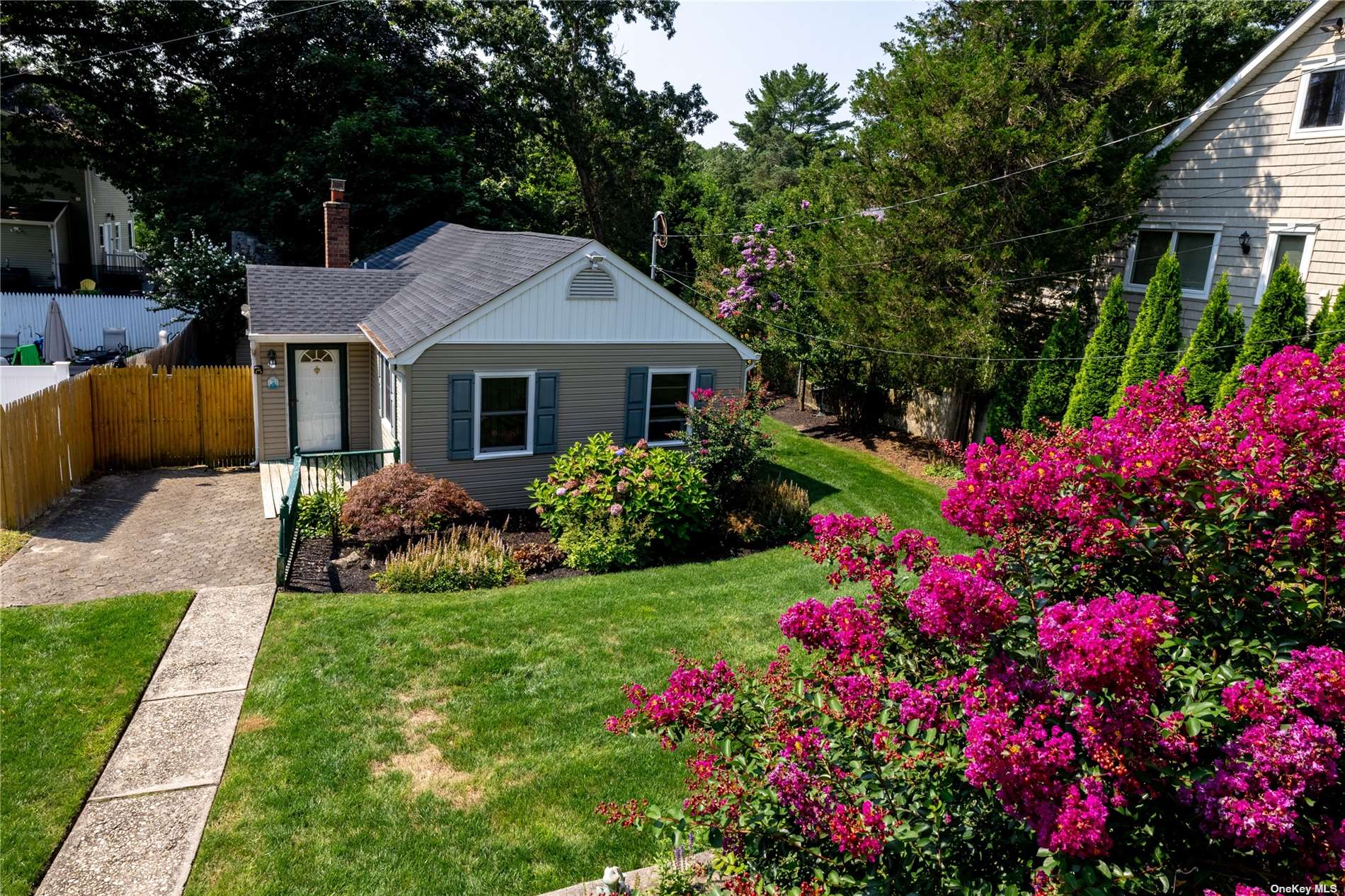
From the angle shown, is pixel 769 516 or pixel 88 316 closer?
pixel 769 516

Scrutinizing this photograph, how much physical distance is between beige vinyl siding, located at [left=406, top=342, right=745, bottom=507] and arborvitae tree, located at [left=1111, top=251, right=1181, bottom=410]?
21.5 ft

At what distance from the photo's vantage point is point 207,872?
16.9 ft

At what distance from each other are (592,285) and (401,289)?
501 centimetres

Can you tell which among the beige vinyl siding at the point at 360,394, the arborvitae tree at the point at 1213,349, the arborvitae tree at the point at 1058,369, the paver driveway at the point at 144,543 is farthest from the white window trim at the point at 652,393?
the arborvitae tree at the point at 1213,349

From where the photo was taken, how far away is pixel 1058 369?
15078 mm

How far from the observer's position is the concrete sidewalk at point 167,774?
5129 mm

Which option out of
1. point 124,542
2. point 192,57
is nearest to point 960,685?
point 124,542

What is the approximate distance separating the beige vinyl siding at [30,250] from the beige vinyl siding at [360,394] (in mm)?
22727

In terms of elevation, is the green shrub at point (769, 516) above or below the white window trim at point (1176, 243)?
below

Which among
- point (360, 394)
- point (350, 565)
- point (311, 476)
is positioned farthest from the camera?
point (360, 394)

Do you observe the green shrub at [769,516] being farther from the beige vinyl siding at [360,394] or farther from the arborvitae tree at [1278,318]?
the beige vinyl siding at [360,394]

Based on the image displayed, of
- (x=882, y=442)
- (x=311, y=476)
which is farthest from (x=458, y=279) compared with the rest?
(x=882, y=442)

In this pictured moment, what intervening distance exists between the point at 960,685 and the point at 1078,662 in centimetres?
82

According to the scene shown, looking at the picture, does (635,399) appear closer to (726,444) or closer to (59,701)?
(726,444)
